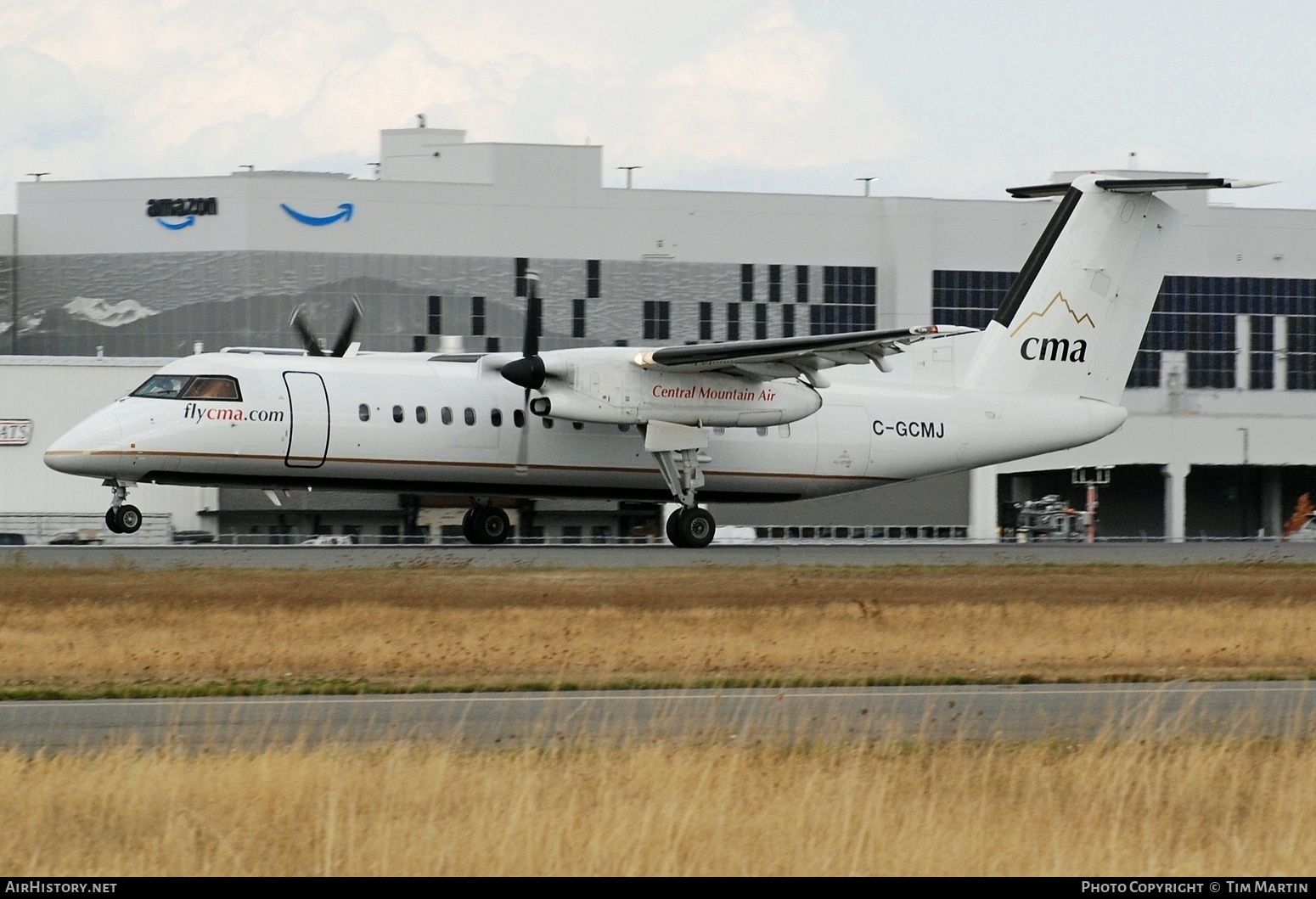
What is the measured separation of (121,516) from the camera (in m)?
25.0

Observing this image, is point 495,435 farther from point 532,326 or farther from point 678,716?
point 678,716

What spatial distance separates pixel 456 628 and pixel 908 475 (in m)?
13.8

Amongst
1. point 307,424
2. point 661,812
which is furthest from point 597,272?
point 661,812

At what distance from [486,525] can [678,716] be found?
16838mm

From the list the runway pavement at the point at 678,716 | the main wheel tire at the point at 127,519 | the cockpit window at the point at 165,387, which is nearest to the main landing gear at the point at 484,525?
the cockpit window at the point at 165,387

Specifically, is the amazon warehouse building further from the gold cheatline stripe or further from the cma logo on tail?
the gold cheatline stripe

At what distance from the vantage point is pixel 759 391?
1089 inches

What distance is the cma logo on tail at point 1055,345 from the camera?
3005 cm

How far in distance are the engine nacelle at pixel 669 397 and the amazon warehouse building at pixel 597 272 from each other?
91.1ft

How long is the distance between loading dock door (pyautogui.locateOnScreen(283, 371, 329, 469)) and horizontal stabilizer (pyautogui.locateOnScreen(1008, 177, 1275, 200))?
1482 cm

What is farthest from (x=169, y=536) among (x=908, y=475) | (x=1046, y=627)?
(x=1046, y=627)

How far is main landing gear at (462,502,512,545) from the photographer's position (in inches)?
1134

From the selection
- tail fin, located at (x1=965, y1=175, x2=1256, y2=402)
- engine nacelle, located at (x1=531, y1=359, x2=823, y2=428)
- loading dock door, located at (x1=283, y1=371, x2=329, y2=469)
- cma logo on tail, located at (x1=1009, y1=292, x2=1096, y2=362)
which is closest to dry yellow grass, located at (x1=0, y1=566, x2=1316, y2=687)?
loading dock door, located at (x1=283, y1=371, x2=329, y2=469)

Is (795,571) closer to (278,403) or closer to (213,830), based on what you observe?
(278,403)
